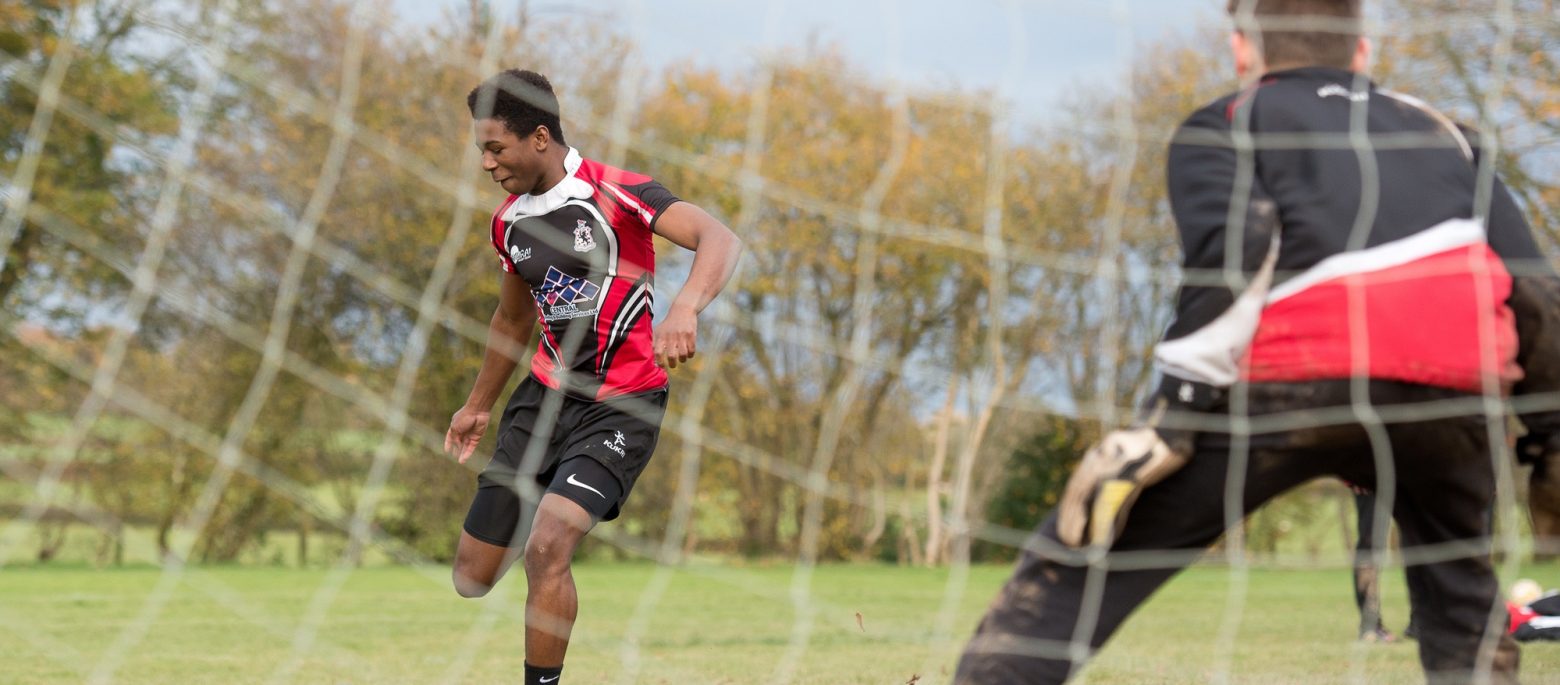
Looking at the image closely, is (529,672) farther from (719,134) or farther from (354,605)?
(719,134)

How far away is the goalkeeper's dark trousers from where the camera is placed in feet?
8.32

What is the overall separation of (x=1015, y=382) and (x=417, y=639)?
9089 mm

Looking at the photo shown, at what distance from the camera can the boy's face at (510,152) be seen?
409cm

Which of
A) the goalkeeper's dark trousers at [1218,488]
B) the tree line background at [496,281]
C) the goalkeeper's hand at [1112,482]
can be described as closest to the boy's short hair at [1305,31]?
the goalkeeper's dark trousers at [1218,488]

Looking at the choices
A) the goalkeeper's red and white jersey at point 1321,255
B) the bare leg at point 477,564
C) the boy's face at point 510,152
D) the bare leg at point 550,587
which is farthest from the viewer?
the bare leg at point 477,564

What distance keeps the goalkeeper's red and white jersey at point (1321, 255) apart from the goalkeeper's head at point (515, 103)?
206 cm

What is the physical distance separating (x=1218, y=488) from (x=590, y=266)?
2.18 metres

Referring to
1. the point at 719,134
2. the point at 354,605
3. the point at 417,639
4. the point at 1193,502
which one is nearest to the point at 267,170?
the point at 719,134

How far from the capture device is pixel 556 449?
4398mm

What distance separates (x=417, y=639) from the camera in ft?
24.6

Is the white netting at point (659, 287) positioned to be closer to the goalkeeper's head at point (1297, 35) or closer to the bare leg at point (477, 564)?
the bare leg at point (477, 564)

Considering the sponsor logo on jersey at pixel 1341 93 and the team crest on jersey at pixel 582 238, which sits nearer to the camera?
the sponsor logo on jersey at pixel 1341 93

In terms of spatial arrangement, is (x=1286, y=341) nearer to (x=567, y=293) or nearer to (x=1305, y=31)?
(x=1305, y=31)

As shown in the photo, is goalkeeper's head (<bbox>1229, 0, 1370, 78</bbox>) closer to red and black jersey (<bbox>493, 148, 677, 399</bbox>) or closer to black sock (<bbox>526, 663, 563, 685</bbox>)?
red and black jersey (<bbox>493, 148, 677, 399</bbox>)
